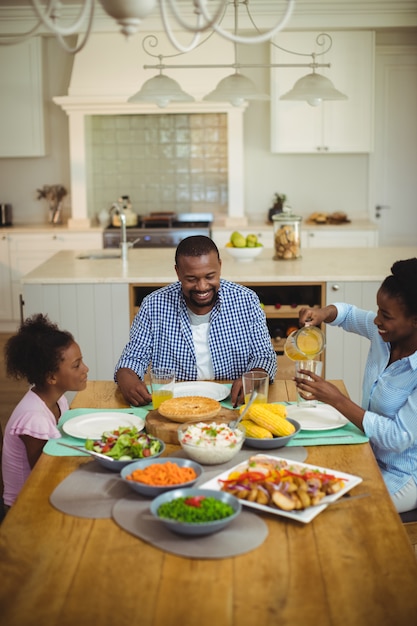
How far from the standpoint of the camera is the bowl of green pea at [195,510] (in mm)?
1587

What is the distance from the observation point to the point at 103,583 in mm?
1459

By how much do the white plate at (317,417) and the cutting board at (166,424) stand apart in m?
0.18

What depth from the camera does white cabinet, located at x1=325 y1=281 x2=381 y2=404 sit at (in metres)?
4.34

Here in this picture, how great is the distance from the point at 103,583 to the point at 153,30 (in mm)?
5899

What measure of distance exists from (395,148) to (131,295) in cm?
378

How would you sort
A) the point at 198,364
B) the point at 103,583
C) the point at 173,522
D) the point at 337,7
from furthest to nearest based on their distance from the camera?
the point at 337,7, the point at 198,364, the point at 173,522, the point at 103,583

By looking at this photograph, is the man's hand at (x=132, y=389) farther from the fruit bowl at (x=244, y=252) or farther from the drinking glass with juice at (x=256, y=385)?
the fruit bowl at (x=244, y=252)

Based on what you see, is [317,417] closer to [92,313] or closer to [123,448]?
[123,448]

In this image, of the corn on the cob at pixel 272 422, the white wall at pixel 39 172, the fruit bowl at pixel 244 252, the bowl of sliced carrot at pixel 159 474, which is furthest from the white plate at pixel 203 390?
the white wall at pixel 39 172

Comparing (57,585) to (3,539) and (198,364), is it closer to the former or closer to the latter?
(3,539)

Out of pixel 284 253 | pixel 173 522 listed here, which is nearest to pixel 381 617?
pixel 173 522

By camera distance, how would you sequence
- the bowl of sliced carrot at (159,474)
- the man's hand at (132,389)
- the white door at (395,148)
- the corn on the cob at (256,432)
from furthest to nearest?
the white door at (395,148)
the man's hand at (132,389)
the corn on the cob at (256,432)
the bowl of sliced carrot at (159,474)

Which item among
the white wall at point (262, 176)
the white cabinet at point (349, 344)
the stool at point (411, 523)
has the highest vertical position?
the white wall at point (262, 176)

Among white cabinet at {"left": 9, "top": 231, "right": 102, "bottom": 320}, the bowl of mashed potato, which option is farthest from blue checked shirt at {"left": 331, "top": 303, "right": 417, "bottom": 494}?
white cabinet at {"left": 9, "top": 231, "right": 102, "bottom": 320}
